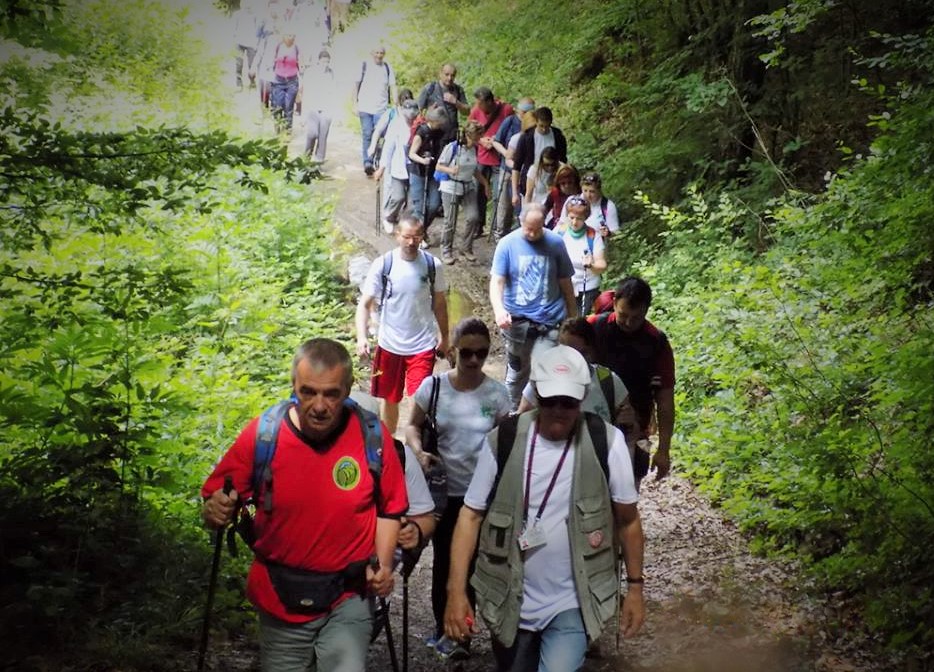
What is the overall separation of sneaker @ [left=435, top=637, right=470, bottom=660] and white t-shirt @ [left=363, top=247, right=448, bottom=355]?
10.4ft

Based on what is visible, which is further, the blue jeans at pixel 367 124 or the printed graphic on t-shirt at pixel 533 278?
the blue jeans at pixel 367 124

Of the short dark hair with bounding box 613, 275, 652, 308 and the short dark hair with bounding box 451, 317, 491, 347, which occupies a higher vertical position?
the short dark hair with bounding box 613, 275, 652, 308

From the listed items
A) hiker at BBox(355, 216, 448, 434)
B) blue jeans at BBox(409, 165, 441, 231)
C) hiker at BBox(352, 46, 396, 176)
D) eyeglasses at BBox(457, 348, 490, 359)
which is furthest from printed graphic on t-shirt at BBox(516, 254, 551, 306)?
hiker at BBox(352, 46, 396, 176)

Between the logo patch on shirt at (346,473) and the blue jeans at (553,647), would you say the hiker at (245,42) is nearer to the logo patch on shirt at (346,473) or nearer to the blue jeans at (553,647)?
the logo patch on shirt at (346,473)

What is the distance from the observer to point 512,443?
3889 millimetres

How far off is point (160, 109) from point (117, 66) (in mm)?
1622

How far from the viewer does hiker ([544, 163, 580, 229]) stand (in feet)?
38.3

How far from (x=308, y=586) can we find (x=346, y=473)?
477mm

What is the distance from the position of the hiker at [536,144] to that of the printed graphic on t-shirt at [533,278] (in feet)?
19.2

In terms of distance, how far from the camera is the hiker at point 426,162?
1528cm

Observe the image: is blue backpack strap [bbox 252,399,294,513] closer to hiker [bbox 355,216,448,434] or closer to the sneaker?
the sneaker

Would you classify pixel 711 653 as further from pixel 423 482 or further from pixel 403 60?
pixel 403 60

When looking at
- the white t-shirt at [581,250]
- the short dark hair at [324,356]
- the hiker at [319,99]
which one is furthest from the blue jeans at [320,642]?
the hiker at [319,99]

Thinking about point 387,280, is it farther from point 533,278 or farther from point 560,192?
point 560,192
